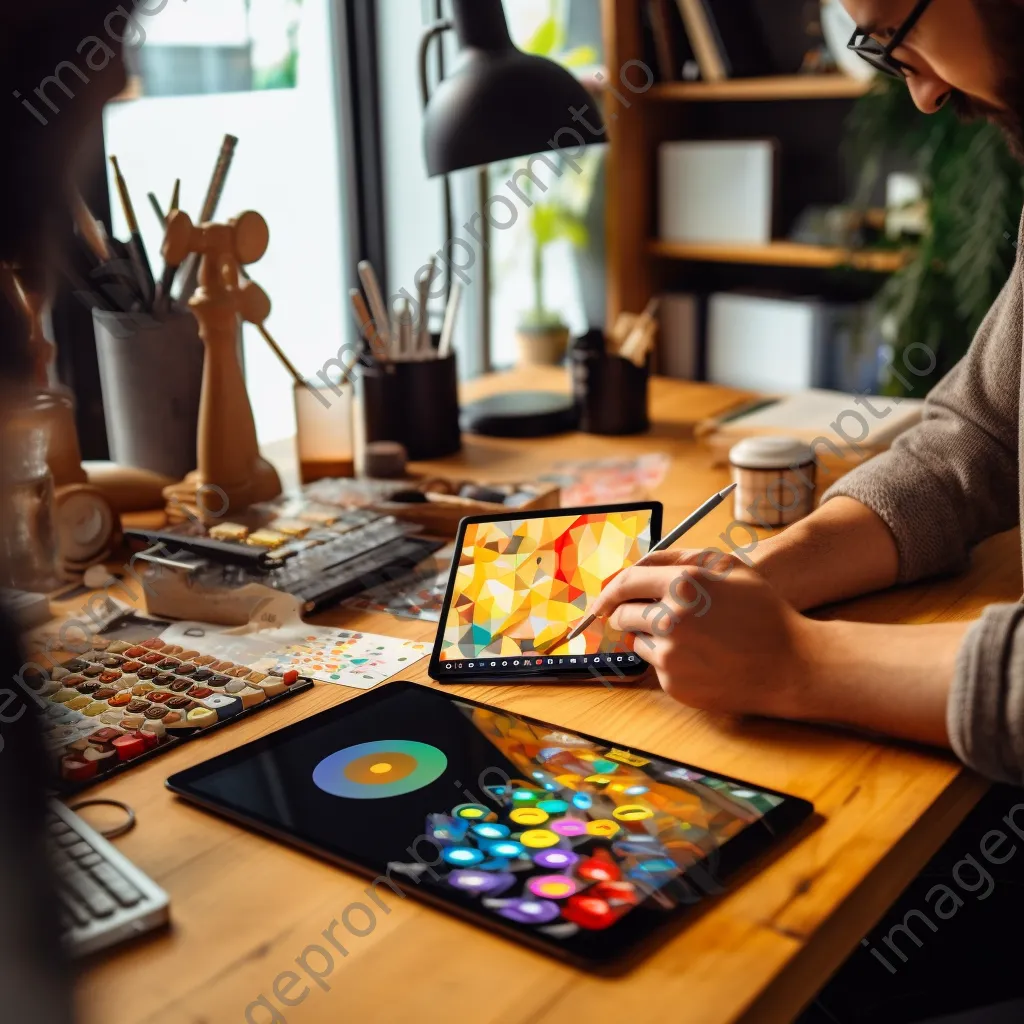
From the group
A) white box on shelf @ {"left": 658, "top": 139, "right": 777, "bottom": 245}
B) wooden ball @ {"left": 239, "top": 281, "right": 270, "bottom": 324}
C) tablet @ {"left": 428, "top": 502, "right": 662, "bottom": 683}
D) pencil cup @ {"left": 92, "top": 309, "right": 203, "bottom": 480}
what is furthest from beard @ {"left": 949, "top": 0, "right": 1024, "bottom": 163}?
white box on shelf @ {"left": 658, "top": 139, "right": 777, "bottom": 245}

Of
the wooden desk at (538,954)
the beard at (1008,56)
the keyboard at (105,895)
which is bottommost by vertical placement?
the wooden desk at (538,954)

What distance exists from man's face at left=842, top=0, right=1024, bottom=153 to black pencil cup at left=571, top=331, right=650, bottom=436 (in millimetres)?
707

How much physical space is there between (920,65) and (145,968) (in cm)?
89

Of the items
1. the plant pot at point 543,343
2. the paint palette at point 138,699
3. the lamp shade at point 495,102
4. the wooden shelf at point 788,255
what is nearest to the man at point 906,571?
the paint palette at point 138,699

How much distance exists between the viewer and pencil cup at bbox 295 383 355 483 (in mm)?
1443

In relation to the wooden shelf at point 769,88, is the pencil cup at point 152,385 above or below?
below

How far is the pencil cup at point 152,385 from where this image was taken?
1348mm

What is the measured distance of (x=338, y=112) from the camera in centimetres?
292

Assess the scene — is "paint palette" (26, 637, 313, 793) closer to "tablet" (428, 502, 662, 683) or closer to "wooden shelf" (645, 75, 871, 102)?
"tablet" (428, 502, 662, 683)

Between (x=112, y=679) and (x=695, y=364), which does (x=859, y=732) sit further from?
(x=695, y=364)

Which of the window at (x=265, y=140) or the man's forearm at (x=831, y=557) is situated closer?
the man's forearm at (x=831, y=557)

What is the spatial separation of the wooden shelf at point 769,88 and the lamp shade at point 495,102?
1338 mm

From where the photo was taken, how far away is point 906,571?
106 centimetres

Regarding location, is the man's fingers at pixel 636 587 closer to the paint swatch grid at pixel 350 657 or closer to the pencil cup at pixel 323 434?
the paint swatch grid at pixel 350 657
